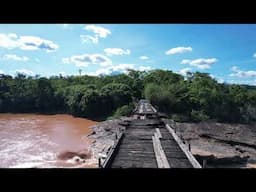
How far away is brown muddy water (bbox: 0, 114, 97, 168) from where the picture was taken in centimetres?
1279

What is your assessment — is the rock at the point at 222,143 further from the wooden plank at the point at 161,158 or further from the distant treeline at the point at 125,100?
the wooden plank at the point at 161,158

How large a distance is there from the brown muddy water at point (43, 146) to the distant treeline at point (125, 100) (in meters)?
4.43

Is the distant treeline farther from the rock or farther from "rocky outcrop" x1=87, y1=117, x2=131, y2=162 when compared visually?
"rocky outcrop" x1=87, y1=117, x2=131, y2=162

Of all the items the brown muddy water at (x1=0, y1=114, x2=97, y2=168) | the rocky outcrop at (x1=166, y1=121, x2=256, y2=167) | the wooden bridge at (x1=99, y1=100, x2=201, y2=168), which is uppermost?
the wooden bridge at (x1=99, y1=100, x2=201, y2=168)

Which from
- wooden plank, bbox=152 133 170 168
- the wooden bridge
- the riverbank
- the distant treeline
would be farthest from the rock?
wooden plank, bbox=152 133 170 168

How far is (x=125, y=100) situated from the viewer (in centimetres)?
2917

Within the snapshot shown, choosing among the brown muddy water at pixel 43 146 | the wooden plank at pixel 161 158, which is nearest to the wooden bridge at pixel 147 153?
the wooden plank at pixel 161 158

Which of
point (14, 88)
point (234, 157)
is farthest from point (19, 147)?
point (14, 88)

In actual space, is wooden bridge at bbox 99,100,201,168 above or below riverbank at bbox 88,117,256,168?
above

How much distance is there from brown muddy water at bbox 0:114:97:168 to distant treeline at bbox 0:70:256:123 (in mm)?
4427
